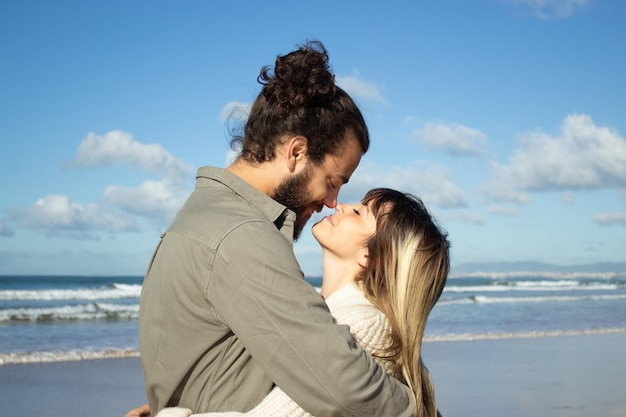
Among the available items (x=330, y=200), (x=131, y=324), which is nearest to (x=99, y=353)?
(x=131, y=324)

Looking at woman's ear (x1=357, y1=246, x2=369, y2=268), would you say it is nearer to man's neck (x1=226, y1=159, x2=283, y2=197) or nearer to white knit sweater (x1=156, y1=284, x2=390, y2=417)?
white knit sweater (x1=156, y1=284, x2=390, y2=417)

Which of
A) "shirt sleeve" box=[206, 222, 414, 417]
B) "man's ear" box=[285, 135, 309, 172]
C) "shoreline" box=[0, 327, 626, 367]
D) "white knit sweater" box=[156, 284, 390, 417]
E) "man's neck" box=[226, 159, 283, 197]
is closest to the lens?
"shirt sleeve" box=[206, 222, 414, 417]

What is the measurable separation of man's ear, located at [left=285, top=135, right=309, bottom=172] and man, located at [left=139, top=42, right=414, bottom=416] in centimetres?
6

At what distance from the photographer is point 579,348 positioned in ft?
37.1

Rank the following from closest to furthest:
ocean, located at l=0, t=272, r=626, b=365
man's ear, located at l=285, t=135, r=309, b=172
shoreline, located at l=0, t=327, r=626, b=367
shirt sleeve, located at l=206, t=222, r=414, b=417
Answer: shirt sleeve, located at l=206, t=222, r=414, b=417, man's ear, located at l=285, t=135, r=309, b=172, shoreline, located at l=0, t=327, r=626, b=367, ocean, located at l=0, t=272, r=626, b=365

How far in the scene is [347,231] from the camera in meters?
3.23

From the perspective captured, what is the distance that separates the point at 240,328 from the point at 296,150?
86cm

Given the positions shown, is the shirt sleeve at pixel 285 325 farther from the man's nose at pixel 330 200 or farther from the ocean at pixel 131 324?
the ocean at pixel 131 324

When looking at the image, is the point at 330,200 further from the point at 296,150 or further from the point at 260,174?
the point at 260,174

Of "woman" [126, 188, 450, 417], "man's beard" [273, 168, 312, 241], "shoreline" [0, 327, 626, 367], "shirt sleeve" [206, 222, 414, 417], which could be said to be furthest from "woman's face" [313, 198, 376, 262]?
"shoreline" [0, 327, 626, 367]

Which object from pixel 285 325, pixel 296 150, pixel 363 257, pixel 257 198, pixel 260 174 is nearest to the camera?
pixel 285 325

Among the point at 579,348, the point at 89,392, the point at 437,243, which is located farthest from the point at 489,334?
the point at 437,243

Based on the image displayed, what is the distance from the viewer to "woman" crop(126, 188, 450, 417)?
277cm

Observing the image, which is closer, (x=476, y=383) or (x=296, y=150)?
(x=296, y=150)
